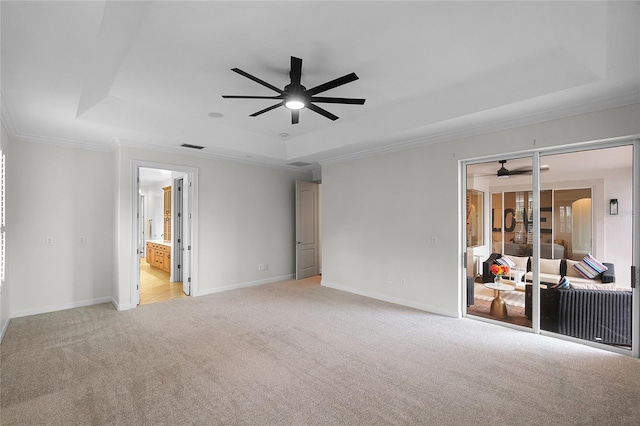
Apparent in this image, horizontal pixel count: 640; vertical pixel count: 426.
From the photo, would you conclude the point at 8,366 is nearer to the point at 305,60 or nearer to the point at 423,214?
the point at 305,60

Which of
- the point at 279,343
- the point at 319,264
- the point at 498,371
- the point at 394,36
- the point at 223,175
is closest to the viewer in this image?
the point at 394,36

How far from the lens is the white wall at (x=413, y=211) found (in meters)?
3.64

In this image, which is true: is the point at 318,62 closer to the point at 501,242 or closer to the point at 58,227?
the point at 501,242

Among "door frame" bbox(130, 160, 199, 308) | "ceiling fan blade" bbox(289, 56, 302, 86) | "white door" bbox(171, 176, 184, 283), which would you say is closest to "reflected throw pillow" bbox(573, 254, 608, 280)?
"ceiling fan blade" bbox(289, 56, 302, 86)

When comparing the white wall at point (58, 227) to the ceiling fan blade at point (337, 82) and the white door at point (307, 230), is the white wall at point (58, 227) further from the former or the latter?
the ceiling fan blade at point (337, 82)

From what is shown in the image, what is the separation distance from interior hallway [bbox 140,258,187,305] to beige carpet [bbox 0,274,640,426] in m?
0.99

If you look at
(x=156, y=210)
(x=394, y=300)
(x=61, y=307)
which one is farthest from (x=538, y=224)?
(x=156, y=210)

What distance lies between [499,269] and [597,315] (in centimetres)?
108

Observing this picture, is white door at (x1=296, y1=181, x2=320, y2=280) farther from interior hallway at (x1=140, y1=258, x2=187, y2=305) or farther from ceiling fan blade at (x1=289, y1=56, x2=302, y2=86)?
ceiling fan blade at (x1=289, y1=56, x2=302, y2=86)

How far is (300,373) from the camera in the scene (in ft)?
9.53

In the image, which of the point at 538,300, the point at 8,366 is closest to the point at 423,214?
the point at 538,300

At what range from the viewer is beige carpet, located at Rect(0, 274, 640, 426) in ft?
7.59

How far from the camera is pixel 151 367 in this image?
9.80 feet

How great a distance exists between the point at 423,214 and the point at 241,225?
3465 millimetres
